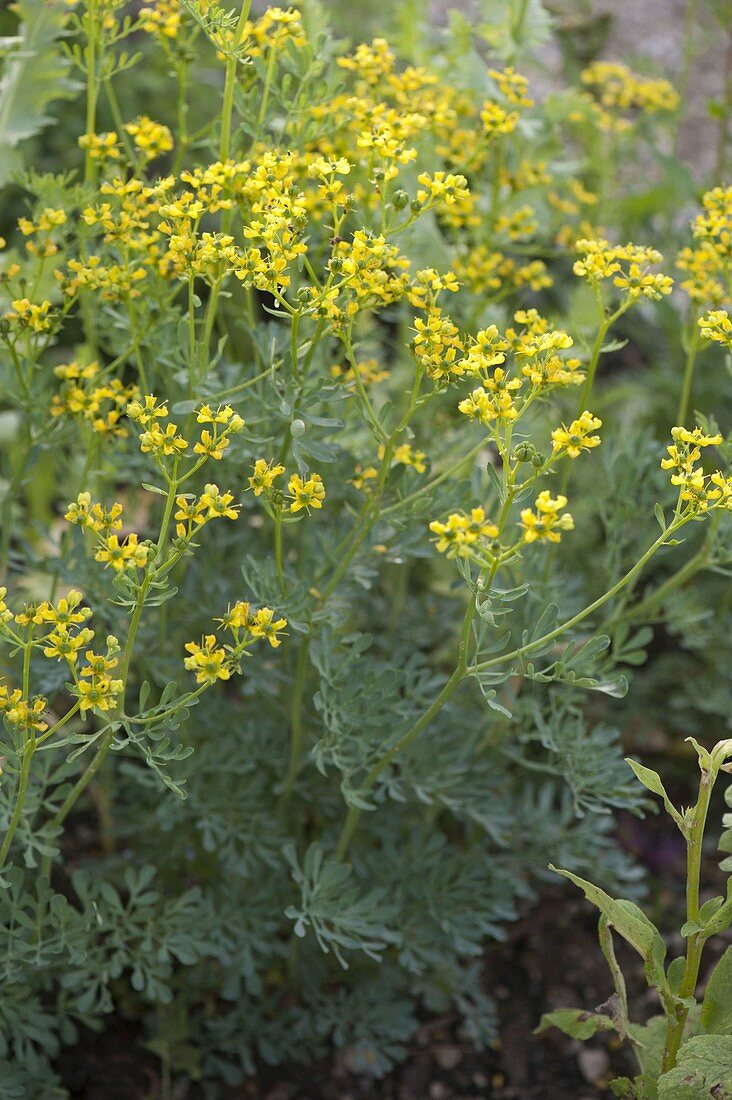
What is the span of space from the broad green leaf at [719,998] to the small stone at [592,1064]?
0.68 meters

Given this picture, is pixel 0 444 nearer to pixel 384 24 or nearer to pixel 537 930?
pixel 537 930

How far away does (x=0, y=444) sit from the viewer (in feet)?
9.73

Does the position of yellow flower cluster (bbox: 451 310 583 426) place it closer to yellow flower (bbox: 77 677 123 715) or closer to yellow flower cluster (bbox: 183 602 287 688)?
yellow flower cluster (bbox: 183 602 287 688)

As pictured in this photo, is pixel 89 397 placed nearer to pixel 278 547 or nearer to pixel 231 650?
pixel 278 547

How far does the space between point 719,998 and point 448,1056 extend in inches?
31.2

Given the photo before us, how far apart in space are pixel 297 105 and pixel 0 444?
1507 millimetres

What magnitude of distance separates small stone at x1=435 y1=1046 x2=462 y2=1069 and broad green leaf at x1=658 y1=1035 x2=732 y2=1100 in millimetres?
836

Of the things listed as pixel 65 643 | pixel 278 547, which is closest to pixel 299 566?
pixel 278 547

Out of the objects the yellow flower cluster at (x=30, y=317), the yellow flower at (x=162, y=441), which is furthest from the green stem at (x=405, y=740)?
the yellow flower cluster at (x=30, y=317)

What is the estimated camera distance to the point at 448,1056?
2.27 metres

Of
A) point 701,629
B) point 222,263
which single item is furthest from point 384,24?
point 222,263

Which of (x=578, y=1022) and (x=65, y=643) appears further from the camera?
(x=578, y=1022)

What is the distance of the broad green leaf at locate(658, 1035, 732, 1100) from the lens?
1.46 m

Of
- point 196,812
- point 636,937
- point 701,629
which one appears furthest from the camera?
point 701,629
